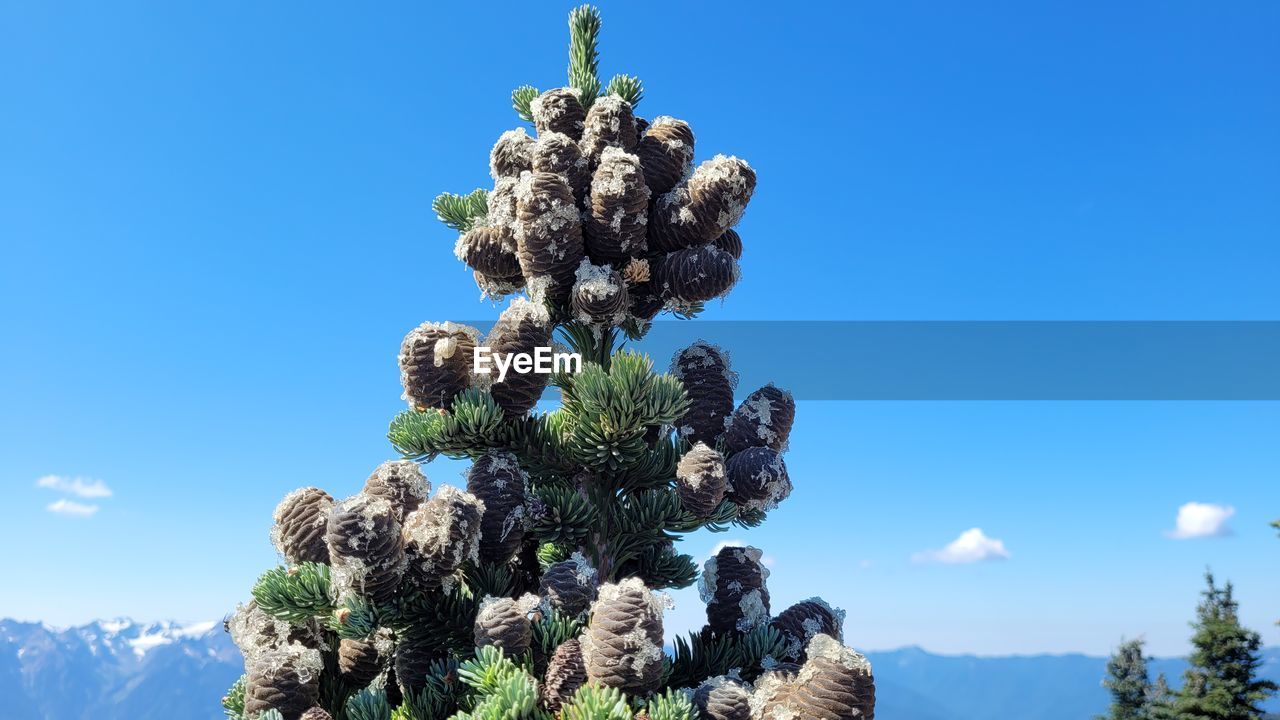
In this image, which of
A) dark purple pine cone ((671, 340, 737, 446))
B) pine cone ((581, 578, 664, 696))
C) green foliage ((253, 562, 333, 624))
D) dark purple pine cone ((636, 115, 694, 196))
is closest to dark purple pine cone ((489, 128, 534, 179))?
dark purple pine cone ((636, 115, 694, 196))

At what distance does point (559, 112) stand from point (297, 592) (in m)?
2.42

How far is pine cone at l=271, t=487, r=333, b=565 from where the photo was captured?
131 inches

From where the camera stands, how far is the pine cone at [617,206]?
3.64 meters

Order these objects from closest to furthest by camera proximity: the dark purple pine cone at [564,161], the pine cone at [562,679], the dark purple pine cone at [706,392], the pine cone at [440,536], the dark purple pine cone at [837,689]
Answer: the dark purple pine cone at [837,689]
the pine cone at [562,679]
the pine cone at [440,536]
the dark purple pine cone at [564,161]
the dark purple pine cone at [706,392]

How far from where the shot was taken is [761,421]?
3.79 metres

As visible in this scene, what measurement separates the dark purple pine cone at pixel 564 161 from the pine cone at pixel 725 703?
2.10m

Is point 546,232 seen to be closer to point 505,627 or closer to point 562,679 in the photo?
point 505,627

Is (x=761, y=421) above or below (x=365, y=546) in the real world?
above

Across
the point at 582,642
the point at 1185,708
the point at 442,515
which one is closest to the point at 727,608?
the point at 582,642

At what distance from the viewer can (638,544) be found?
12.8 feet

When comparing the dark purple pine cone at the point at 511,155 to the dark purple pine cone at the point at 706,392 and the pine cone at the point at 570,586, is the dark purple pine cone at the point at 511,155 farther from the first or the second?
the pine cone at the point at 570,586

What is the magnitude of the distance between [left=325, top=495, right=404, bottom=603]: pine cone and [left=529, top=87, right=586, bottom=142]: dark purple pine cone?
2.03m

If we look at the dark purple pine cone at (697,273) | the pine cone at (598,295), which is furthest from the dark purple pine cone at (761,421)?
the pine cone at (598,295)

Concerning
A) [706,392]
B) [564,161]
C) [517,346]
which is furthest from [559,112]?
[706,392]
